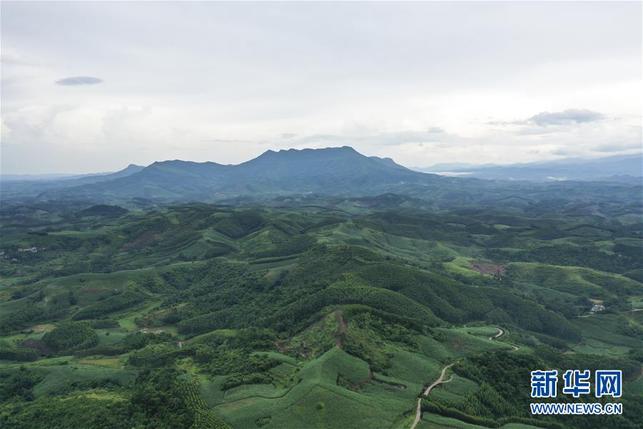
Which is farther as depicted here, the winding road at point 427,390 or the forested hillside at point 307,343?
the forested hillside at point 307,343

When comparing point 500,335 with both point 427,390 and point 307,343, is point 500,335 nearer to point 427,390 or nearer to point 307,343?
point 427,390

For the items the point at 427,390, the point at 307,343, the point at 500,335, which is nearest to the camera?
the point at 427,390

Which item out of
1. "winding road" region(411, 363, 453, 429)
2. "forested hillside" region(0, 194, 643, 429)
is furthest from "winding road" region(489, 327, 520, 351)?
"winding road" region(411, 363, 453, 429)

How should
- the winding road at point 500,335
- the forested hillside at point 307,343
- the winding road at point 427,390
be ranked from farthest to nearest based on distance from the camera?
the winding road at point 500,335 → the forested hillside at point 307,343 → the winding road at point 427,390

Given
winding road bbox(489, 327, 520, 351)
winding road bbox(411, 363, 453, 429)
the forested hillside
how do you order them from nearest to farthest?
winding road bbox(411, 363, 453, 429)
the forested hillside
winding road bbox(489, 327, 520, 351)

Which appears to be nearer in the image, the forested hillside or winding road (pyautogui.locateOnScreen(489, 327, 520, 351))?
the forested hillside

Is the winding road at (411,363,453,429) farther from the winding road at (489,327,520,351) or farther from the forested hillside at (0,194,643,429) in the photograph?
the winding road at (489,327,520,351)

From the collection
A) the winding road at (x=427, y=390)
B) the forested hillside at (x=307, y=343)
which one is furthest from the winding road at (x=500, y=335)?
the winding road at (x=427, y=390)

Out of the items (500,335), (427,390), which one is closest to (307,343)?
(427,390)

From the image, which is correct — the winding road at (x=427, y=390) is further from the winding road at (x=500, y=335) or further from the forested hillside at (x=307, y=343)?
the winding road at (x=500, y=335)

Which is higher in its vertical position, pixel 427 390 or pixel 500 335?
pixel 427 390

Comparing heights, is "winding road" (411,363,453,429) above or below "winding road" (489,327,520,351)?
above

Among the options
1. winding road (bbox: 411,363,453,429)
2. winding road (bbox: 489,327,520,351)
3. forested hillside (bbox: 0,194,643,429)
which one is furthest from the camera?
winding road (bbox: 489,327,520,351)
